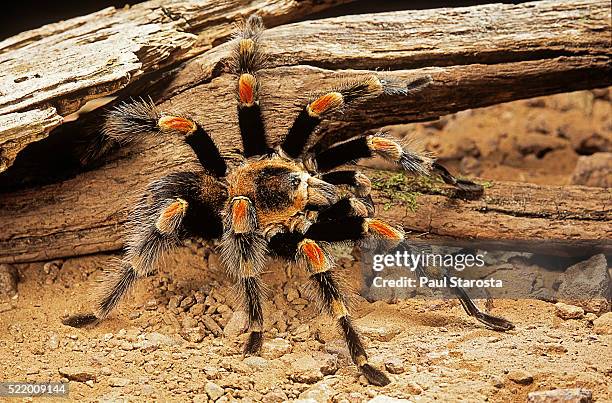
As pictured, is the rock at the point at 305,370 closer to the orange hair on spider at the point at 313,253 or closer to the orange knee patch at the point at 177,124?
the orange hair on spider at the point at 313,253

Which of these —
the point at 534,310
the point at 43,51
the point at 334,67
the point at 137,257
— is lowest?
the point at 534,310

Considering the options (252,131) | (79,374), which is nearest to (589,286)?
(252,131)

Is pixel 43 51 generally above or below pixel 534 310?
above

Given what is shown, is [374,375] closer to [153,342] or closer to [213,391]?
[213,391]

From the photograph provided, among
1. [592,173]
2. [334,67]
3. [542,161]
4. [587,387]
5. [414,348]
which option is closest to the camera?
[587,387]

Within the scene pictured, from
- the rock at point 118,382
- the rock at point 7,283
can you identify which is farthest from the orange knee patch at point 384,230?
the rock at point 7,283

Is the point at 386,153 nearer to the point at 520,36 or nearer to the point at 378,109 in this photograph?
the point at 378,109

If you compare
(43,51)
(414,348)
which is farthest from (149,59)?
(414,348)
